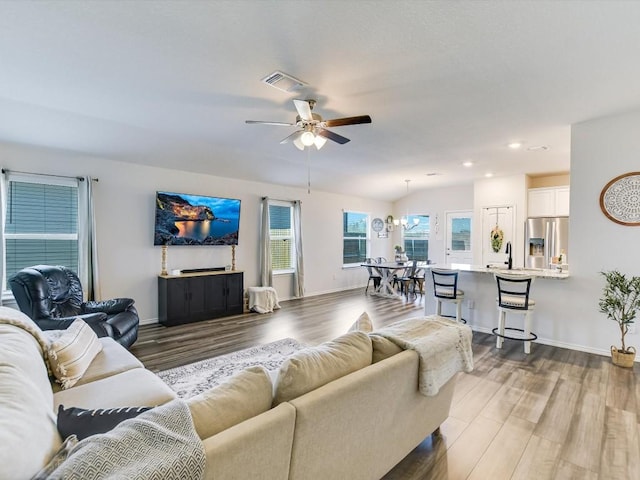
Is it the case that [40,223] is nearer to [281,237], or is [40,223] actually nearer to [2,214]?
[2,214]

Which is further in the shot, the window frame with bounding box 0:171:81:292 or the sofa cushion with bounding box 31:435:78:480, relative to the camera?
the window frame with bounding box 0:171:81:292

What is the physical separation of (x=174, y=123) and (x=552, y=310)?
533 centimetres

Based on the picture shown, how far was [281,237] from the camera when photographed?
723 centimetres

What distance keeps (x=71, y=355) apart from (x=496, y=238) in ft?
24.5

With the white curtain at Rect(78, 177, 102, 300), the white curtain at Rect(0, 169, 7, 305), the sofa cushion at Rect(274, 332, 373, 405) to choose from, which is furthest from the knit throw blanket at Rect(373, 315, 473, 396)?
the white curtain at Rect(0, 169, 7, 305)

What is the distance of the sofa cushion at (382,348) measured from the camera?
5.84 ft

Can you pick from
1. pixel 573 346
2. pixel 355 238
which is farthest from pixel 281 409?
pixel 355 238

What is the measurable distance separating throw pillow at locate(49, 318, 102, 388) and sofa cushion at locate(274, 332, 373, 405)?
1.56m

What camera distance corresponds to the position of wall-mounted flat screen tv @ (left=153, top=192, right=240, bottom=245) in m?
5.23

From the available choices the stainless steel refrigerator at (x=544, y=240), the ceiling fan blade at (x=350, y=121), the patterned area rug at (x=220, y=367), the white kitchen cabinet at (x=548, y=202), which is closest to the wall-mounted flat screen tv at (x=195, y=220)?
the patterned area rug at (x=220, y=367)

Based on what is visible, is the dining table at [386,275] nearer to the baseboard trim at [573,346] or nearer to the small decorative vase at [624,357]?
the baseboard trim at [573,346]

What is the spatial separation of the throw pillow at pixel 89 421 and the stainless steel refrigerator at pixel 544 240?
274 inches

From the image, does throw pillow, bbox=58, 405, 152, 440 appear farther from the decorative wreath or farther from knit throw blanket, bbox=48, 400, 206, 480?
the decorative wreath

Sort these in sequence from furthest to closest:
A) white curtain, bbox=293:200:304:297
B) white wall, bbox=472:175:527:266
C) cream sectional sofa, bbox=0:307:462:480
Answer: white curtain, bbox=293:200:304:297 → white wall, bbox=472:175:527:266 → cream sectional sofa, bbox=0:307:462:480
